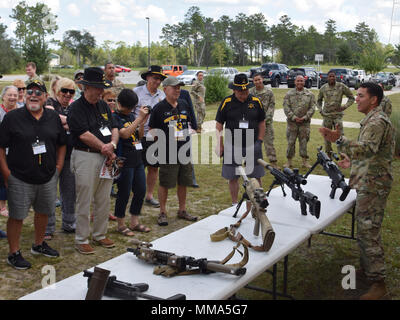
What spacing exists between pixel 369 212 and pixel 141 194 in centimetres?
273

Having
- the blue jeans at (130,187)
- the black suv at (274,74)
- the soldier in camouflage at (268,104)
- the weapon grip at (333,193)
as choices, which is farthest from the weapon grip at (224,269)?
the black suv at (274,74)

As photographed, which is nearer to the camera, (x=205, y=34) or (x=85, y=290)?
(x=85, y=290)

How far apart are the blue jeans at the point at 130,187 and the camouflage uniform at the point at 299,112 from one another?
169 inches

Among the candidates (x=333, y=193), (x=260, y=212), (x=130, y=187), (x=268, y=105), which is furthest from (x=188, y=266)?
(x=268, y=105)

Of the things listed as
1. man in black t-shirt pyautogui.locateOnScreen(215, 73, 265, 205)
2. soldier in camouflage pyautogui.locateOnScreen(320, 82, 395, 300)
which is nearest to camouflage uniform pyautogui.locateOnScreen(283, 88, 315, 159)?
man in black t-shirt pyautogui.locateOnScreen(215, 73, 265, 205)

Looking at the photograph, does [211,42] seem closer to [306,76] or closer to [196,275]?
[306,76]

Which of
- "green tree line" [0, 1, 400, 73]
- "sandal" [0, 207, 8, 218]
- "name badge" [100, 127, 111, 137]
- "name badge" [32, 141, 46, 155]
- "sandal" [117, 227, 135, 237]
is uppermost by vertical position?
"green tree line" [0, 1, 400, 73]

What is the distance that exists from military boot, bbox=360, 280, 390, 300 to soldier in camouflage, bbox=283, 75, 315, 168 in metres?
4.99

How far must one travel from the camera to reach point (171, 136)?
18.3 feet

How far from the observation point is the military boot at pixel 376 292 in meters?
3.80

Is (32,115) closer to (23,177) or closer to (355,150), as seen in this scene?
(23,177)

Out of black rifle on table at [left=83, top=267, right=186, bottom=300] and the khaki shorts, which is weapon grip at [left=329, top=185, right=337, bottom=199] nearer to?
the khaki shorts

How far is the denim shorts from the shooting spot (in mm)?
4109
